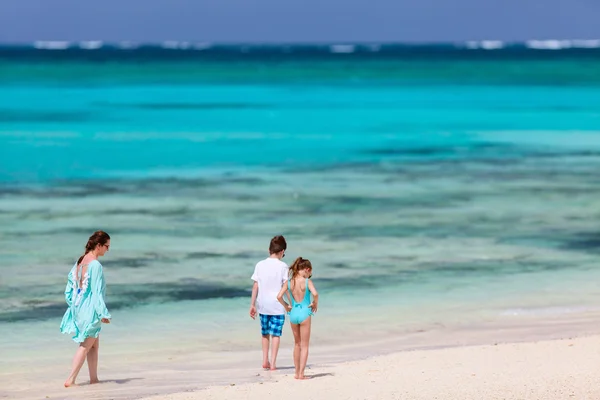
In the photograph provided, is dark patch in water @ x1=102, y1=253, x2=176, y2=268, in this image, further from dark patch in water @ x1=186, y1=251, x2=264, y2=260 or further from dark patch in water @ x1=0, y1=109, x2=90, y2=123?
dark patch in water @ x1=0, y1=109, x2=90, y2=123

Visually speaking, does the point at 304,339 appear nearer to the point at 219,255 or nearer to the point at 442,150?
the point at 219,255

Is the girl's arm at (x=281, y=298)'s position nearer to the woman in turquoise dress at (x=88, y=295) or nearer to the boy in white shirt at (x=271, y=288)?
the boy in white shirt at (x=271, y=288)

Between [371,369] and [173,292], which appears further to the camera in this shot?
[173,292]

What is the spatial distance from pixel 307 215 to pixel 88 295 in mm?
11258

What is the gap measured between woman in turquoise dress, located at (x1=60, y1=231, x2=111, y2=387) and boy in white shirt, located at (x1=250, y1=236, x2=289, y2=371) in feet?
3.83

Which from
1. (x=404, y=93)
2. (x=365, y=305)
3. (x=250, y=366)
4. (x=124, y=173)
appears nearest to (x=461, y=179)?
(x=124, y=173)

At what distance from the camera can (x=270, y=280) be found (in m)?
9.01

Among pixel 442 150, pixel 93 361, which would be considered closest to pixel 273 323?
pixel 93 361

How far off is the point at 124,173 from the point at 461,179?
302 inches

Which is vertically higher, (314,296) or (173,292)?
(314,296)

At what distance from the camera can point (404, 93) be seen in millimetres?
65938

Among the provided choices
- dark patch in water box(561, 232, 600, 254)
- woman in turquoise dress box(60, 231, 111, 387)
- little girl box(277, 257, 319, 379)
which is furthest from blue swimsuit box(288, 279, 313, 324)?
dark patch in water box(561, 232, 600, 254)

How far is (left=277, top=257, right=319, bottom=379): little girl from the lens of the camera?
8766mm

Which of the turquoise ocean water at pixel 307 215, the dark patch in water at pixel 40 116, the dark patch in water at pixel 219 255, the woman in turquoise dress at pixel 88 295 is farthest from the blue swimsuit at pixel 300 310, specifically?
the dark patch in water at pixel 40 116
